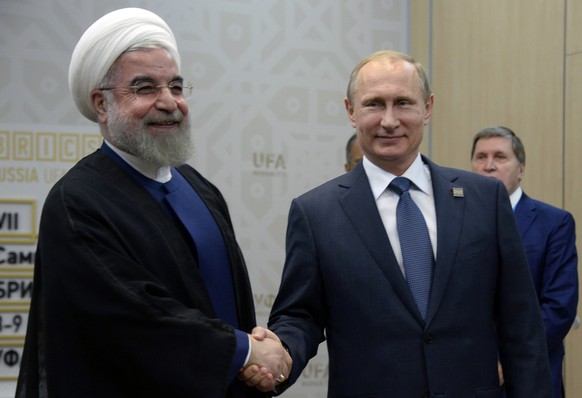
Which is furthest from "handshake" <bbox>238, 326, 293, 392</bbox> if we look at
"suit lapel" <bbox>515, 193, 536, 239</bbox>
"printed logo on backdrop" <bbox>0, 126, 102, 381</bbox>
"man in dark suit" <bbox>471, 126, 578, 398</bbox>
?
"printed logo on backdrop" <bbox>0, 126, 102, 381</bbox>

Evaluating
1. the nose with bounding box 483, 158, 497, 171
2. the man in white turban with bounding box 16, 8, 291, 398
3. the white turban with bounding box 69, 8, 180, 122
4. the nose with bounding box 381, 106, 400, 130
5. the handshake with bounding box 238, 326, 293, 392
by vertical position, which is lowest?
the handshake with bounding box 238, 326, 293, 392

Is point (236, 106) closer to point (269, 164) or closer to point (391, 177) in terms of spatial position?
point (269, 164)

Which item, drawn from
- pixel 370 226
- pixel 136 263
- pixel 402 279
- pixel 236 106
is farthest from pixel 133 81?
pixel 236 106

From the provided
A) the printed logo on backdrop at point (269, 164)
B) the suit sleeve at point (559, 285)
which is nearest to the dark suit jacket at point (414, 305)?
the suit sleeve at point (559, 285)

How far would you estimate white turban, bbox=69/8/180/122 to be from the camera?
230 cm

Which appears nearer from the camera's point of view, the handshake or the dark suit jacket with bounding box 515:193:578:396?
the handshake

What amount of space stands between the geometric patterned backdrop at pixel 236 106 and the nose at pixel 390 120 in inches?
110

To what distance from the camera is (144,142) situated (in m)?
2.31

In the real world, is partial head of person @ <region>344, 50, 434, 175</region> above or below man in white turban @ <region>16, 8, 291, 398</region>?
above

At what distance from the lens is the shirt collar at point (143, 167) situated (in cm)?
237

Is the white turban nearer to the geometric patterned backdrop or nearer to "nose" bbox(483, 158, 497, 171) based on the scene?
"nose" bbox(483, 158, 497, 171)

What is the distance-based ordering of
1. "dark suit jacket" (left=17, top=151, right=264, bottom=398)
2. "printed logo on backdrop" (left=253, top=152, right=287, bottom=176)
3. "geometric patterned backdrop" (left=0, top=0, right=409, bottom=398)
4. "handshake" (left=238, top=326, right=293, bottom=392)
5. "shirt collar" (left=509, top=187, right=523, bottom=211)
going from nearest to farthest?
"dark suit jacket" (left=17, top=151, right=264, bottom=398)
"handshake" (left=238, top=326, right=293, bottom=392)
"shirt collar" (left=509, top=187, right=523, bottom=211)
"geometric patterned backdrop" (left=0, top=0, right=409, bottom=398)
"printed logo on backdrop" (left=253, top=152, right=287, bottom=176)

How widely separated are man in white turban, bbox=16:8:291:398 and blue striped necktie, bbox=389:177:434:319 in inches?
15.8

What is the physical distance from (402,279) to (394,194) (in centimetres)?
28
